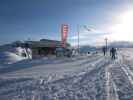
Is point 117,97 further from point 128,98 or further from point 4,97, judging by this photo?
point 4,97

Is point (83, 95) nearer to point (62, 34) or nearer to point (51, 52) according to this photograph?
point (62, 34)

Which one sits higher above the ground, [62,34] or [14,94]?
[62,34]

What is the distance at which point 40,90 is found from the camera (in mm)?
10438

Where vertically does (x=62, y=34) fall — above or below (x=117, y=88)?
above

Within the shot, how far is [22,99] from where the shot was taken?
8719 mm

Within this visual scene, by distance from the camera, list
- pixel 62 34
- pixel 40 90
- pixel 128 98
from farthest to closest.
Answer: pixel 62 34
pixel 40 90
pixel 128 98

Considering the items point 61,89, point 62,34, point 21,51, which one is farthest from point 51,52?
point 61,89

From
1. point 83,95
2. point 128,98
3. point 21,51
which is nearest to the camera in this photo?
point 128,98

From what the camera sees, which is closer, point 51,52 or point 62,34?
point 62,34

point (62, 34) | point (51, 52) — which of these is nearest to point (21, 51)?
point (62, 34)

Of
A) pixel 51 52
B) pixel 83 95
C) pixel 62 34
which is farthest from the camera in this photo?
pixel 51 52

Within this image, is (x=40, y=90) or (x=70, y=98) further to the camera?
(x=40, y=90)

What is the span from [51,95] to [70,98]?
91 centimetres

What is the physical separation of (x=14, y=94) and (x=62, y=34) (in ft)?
99.8
